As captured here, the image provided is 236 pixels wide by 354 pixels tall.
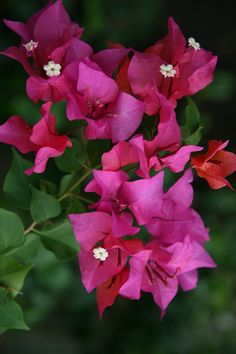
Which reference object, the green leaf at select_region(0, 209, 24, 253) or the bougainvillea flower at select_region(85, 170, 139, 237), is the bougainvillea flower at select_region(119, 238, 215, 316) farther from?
the green leaf at select_region(0, 209, 24, 253)

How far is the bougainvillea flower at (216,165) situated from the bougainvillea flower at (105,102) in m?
0.13

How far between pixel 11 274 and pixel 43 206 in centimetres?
14

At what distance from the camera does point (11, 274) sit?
43.3 inches

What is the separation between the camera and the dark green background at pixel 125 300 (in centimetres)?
212

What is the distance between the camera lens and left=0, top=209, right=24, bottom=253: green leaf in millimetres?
1099

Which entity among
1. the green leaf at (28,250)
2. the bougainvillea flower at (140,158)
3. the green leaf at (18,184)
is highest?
the bougainvillea flower at (140,158)

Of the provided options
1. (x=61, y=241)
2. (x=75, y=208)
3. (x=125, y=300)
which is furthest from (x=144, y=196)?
(x=125, y=300)

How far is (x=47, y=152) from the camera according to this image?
0.98 metres

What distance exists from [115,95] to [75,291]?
1.27m

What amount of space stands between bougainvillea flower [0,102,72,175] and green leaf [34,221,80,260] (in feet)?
0.60

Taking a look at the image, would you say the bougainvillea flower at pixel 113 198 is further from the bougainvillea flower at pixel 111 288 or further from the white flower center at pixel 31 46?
the white flower center at pixel 31 46

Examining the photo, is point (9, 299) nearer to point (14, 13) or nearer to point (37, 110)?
point (37, 110)

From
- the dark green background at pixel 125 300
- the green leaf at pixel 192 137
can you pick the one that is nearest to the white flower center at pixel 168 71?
the green leaf at pixel 192 137

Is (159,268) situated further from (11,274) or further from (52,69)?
(52,69)
